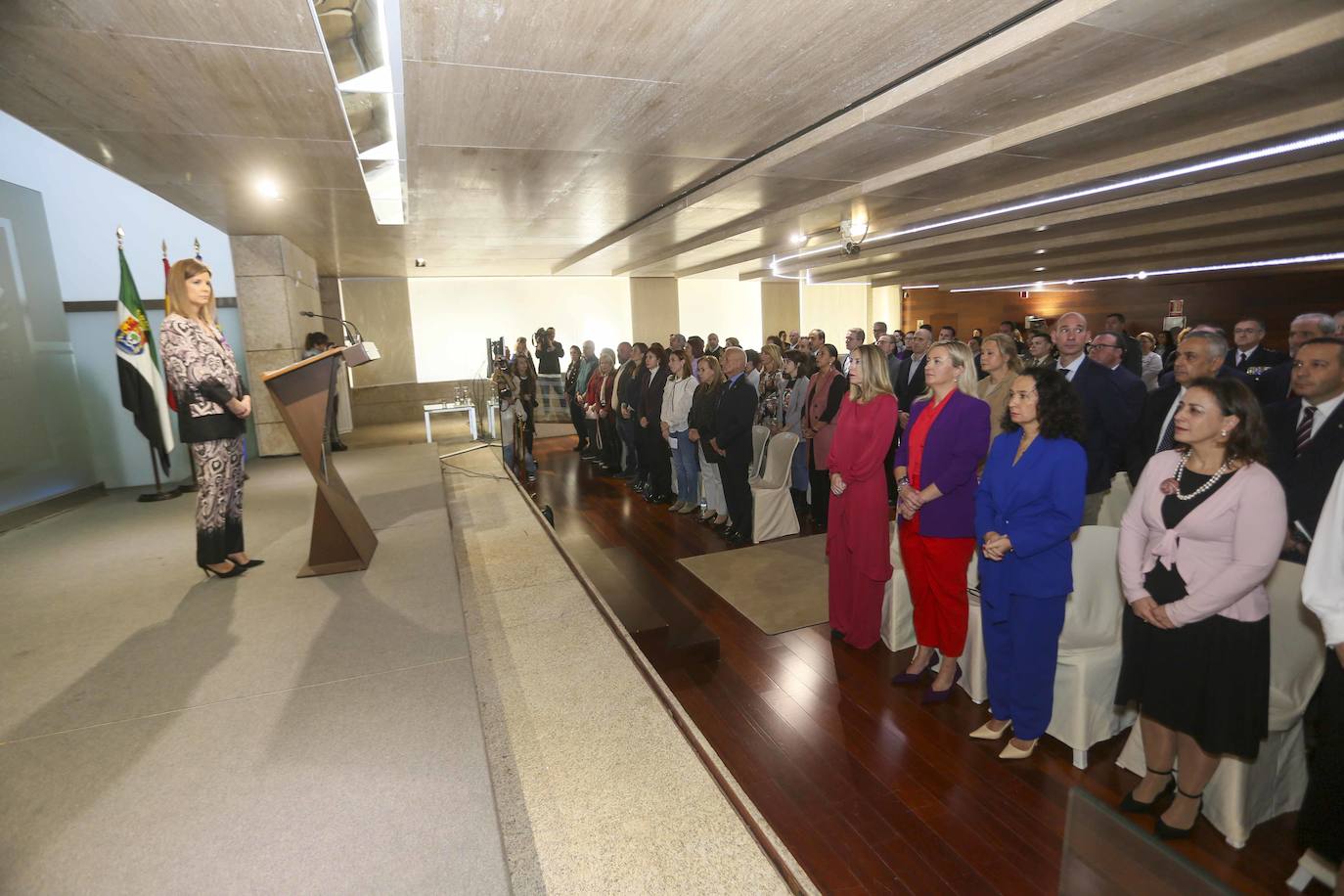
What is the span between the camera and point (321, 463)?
3.23 m

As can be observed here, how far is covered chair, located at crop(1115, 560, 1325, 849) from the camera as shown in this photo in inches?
85.3

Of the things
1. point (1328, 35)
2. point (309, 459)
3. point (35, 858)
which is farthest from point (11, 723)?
point (1328, 35)

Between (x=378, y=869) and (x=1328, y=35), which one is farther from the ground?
(x=1328, y=35)

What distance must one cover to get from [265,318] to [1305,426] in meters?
9.11

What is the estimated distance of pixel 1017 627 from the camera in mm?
2582

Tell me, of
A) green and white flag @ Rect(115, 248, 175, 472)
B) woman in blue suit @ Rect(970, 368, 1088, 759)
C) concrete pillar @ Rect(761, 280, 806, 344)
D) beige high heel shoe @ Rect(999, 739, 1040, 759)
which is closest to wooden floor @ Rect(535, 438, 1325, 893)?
beige high heel shoe @ Rect(999, 739, 1040, 759)

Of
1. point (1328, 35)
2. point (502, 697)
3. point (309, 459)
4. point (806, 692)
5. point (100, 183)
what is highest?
point (100, 183)

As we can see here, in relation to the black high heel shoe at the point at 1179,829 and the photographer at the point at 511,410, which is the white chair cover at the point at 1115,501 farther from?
the photographer at the point at 511,410

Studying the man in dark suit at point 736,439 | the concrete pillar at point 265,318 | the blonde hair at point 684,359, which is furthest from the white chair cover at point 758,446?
the concrete pillar at point 265,318

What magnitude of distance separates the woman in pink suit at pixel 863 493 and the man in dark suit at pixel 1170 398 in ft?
4.12

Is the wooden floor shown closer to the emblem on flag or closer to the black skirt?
the black skirt

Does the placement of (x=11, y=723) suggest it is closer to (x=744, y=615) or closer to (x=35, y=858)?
(x=35, y=858)

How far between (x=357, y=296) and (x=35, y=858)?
14.0 meters

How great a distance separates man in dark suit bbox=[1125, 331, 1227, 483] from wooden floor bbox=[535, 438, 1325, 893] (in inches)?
61.2
